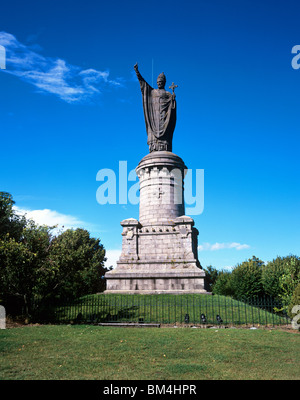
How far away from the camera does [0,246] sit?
16.3 meters

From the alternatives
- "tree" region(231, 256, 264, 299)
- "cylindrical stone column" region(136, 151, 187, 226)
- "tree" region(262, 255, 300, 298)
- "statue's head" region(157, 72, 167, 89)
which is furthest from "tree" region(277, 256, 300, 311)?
"statue's head" region(157, 72, 167, 89)

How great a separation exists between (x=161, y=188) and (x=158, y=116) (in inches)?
265

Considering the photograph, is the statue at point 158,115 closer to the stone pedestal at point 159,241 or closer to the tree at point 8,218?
the stone pedestal at point 159,241

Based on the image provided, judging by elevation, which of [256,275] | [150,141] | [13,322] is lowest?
[13,322]

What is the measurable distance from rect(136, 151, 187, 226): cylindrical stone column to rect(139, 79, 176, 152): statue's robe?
151cm

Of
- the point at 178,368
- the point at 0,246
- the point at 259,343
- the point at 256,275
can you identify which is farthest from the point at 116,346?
the point at 256,275

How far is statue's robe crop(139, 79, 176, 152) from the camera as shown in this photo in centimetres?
2858

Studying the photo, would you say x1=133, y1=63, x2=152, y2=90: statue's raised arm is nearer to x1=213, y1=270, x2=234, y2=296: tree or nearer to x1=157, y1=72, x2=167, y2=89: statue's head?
x1=157, y1=72, x2=167, y2=89: statue's head

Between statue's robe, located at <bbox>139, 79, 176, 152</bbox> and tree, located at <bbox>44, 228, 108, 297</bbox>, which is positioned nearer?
tree, located at <bbox>44, 228, 108, 297</bbox>

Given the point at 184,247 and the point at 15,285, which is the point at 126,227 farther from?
the point at 15,285

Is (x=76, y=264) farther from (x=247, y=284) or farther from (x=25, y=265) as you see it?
(x=247, y=284)

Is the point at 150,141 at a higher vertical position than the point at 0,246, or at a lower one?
higher

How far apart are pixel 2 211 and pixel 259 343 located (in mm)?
23745
